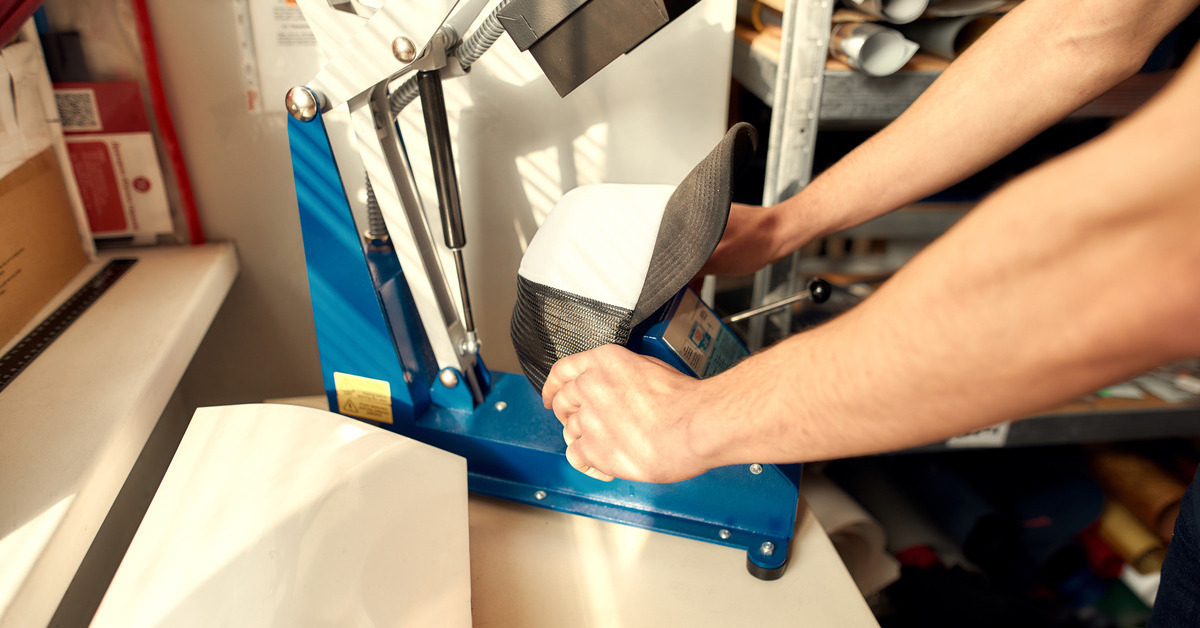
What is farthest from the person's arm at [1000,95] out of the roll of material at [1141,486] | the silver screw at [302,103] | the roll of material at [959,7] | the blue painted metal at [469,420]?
the roll of material at [1141,486]

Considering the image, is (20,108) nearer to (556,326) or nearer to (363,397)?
(363,397)

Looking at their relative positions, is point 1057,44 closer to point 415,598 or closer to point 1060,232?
point 1060,232

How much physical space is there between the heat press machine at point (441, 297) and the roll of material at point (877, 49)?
271 mm

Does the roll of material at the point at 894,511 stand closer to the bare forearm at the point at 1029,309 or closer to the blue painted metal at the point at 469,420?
the blue painted metal at the point at 469,420

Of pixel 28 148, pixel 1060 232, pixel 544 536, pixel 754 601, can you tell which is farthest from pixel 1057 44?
pixel 28 148

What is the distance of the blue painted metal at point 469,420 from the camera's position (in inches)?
28.5

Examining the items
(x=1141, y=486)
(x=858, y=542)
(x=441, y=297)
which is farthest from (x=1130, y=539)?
(x=441, y=297)

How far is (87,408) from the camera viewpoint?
2.35ft

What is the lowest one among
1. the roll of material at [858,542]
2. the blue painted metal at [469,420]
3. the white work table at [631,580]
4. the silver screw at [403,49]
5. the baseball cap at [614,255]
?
the roll of material at [858,542]

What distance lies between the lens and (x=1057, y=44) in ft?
2.08

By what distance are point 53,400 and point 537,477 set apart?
55cm

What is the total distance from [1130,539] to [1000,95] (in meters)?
0.92

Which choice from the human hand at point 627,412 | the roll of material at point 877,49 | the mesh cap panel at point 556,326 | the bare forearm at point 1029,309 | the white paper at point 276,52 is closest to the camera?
the bare forearm at point 1029,309

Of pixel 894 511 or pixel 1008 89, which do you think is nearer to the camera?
pixel 1008 89
